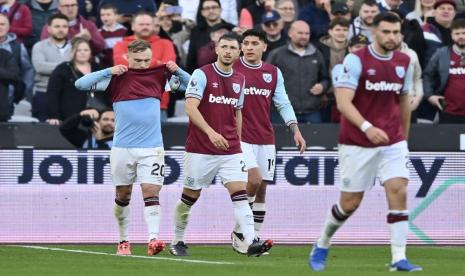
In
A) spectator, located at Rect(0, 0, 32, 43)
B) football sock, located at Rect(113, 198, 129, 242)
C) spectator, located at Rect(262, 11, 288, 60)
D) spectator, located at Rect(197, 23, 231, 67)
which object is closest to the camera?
football sock, located at Rect(113, 198, 129, 242)

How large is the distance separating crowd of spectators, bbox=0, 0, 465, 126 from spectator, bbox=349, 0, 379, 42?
2 cm

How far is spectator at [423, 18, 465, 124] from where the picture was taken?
65.0 feet

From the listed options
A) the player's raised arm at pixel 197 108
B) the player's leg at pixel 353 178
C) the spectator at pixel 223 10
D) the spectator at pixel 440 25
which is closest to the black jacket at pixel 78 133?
the spectator at pixel 223 10

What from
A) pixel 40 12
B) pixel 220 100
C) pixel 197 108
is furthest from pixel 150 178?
pixel 40 12

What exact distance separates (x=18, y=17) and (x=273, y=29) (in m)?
4.04

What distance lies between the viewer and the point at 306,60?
19953 mm

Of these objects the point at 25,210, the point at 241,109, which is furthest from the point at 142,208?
the point at 241,109

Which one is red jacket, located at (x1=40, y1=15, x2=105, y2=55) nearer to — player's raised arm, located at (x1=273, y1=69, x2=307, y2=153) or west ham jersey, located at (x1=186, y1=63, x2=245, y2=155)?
player's raised arm, located at (x1=273, y1=69, x2=307, y2=153)

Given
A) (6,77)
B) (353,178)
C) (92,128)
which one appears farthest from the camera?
(6,77)

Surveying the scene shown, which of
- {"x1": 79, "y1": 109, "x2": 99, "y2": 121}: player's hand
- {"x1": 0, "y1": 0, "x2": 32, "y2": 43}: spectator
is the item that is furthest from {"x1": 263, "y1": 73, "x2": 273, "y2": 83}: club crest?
{"x1": 0, "y1": 0, "x2": 32, "y2": 43}: spectator

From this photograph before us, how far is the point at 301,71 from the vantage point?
19891 millimetres

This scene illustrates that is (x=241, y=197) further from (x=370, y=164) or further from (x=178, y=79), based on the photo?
(x=370, y=164)

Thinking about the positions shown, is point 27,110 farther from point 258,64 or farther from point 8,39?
point 258,64

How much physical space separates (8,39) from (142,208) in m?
4.15
